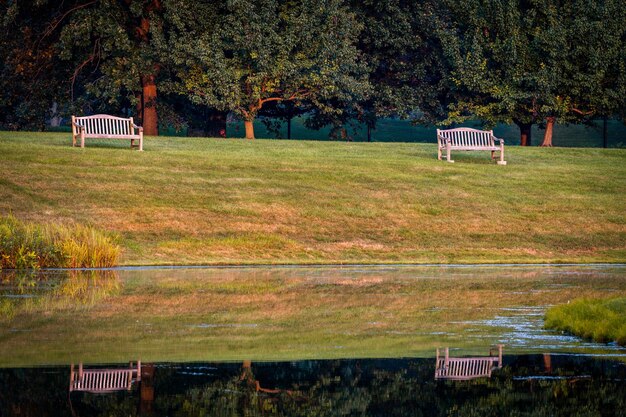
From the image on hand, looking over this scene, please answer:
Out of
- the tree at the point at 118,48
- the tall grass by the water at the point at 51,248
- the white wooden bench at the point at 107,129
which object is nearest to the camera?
the tall grass by the water at the point at 51,248

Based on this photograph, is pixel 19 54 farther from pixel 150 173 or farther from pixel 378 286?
pixel 378 286

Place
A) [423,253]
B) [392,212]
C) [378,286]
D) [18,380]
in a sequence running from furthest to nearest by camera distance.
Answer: [392,212], [423,253], [378,286], [18,380]

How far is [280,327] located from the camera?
577 inches

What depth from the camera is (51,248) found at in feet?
82.3

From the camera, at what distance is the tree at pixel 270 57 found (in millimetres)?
50688

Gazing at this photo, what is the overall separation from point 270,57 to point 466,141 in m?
10.7

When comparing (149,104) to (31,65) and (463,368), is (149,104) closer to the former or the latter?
(31,65)

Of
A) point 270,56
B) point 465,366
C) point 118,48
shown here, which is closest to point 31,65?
point 118,48

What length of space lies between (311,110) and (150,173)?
27029 millimetres

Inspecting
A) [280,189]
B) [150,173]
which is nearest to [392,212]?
[280,189]

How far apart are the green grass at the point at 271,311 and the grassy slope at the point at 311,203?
363cm

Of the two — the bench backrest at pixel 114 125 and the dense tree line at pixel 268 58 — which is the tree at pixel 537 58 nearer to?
the dense tree line at pixel 268 58

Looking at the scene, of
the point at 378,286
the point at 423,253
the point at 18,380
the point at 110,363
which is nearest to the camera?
the point at 18,380

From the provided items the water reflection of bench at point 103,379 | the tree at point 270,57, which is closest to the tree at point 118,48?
the tree at point 270,57
